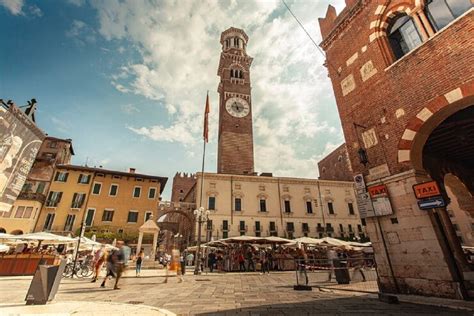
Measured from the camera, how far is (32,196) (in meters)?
27.2

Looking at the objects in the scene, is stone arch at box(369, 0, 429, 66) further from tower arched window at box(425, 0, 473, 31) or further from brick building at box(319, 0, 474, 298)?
tower arched window at box(425, 0, 473, 31)

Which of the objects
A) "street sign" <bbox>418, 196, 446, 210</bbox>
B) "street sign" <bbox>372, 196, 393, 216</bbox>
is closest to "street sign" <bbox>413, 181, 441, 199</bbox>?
"street sign" <bbox>418, 196, 446, 210</bbox>

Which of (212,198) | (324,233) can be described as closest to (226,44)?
(212,198)

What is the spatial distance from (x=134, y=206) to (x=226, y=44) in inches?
1638

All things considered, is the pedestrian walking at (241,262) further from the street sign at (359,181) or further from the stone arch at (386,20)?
the stone arch at (386,20)

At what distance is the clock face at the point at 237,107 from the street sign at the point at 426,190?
3992cm

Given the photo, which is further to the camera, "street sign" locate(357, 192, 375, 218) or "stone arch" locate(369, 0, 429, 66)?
"street sign" locate(357, 192, 375, 218)

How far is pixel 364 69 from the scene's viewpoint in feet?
30.2

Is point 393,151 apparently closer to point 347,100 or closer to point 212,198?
point 347,100

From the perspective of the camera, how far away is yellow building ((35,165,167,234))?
28.0m

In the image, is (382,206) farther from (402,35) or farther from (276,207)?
(276,207)

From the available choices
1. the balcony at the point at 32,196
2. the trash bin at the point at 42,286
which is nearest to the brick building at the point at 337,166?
the trash bin at the point at 42,286

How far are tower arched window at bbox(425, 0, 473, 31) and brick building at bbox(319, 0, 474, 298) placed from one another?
0.03 meters

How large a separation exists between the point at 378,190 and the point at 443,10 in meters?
5.64
